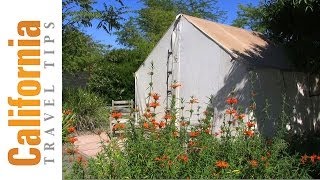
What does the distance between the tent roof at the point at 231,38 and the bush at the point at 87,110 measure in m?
4.05

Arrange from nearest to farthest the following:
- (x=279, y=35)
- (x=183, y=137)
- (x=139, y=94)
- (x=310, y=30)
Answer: (x=183, y=137) < (x=310, y=30) < (x=279, y=35) < (x=139, y=94)

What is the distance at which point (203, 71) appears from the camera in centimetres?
1497

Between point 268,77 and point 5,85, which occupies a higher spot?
point 268,77

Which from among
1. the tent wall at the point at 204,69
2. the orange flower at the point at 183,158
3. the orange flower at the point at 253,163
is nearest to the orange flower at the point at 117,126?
the orange flower at the point at 183,158

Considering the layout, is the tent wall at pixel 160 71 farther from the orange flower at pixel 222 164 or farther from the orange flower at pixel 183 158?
the orange flower at pixel 222 164

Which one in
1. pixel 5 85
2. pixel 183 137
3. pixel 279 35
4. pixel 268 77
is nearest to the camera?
pixel 5 85

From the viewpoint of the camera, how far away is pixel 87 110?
15844mm

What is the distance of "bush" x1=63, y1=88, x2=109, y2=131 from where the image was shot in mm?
15445

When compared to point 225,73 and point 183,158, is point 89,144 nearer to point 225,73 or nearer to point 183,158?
point 225,73

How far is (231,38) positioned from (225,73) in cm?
205

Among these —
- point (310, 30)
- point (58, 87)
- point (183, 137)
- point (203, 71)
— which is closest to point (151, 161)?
point (183, 137)

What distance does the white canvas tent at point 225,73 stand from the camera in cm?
1405

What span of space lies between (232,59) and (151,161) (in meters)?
9.08

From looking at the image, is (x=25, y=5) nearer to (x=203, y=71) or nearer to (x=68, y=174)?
(x=68, y=174)
